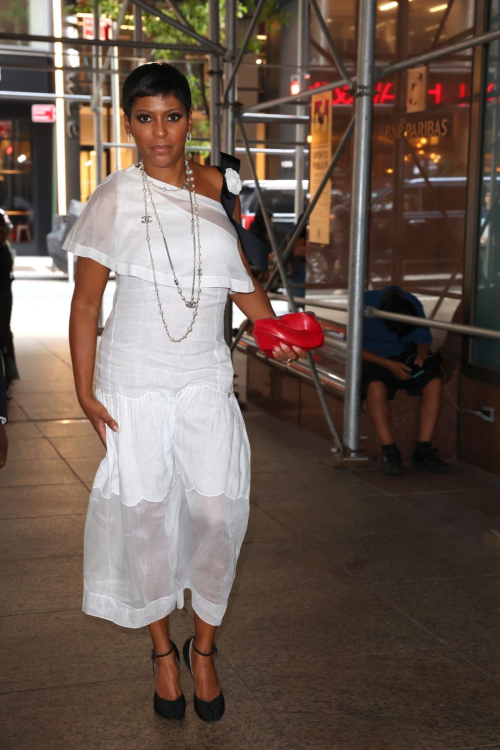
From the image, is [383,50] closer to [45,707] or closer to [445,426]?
[445,426]

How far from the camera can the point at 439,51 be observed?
5.68m

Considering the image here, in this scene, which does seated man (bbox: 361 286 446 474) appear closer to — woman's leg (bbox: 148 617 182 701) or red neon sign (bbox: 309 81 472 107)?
red neon sign (bbox: 309 81 472 107)

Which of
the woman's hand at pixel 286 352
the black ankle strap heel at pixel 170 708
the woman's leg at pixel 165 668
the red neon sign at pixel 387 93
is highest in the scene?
the red neon sign at pixel 387 93

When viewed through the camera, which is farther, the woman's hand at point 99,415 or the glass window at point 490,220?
the glass window at point 490,220

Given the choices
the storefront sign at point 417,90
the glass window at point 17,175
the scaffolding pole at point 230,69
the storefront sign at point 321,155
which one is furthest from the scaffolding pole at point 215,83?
the glass window at point 17,175

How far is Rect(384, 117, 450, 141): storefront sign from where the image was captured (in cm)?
692

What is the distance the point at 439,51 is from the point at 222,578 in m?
3.64

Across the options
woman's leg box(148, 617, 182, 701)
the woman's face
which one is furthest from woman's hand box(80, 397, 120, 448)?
the woman's face

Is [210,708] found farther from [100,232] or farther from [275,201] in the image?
[275,201]

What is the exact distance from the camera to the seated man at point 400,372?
659 centimetres

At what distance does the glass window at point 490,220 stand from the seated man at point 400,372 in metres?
0.37

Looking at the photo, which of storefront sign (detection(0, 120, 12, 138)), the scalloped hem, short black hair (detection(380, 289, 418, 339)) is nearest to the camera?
the scalloped hem

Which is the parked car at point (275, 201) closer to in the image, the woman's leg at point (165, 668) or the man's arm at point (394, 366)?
the man's arm at point (394, 366)

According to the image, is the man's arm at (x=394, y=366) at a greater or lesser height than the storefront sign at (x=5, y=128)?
lesser
